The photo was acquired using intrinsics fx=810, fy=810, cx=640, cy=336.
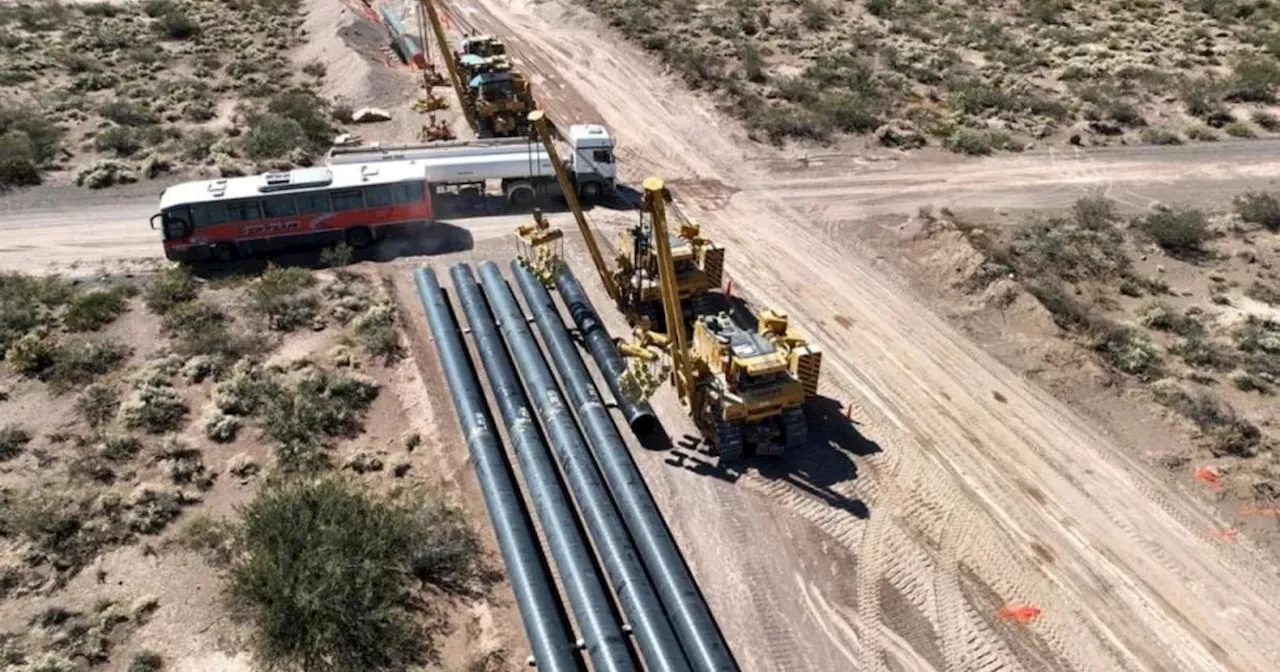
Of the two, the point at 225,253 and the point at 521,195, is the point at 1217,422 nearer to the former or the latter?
the point at 521,195

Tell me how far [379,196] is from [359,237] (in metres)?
1.92

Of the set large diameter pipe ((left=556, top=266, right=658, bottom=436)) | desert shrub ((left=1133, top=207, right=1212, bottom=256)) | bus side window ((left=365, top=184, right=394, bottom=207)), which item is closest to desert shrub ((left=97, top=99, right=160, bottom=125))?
bus side window ((left=365, top=184, right=394, bottom=207))

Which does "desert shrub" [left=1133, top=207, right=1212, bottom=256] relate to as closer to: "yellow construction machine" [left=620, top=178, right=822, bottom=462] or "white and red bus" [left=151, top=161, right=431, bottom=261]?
"yellow construction machine" [left=620, top=178, right=822, bottom=462]

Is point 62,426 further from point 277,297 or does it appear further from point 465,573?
point 465,573

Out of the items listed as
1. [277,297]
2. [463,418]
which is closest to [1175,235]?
[463,418]

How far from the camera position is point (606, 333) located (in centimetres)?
2706

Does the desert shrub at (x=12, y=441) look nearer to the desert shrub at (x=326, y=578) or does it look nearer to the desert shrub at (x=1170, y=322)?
the desert shrub at (x=326, y=578)

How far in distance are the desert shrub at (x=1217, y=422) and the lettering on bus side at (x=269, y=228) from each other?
3128 cm

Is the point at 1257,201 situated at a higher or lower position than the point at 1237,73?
lower

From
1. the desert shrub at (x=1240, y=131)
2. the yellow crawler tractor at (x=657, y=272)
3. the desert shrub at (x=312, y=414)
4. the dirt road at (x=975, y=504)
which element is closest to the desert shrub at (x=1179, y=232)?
the dirt road at (x=975, y=504)

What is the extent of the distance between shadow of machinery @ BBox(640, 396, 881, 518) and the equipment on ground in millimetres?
16925

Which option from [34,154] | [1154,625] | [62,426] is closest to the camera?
[1154,625]

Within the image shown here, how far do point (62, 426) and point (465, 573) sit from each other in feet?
43.0

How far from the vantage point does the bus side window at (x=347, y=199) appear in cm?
3241
